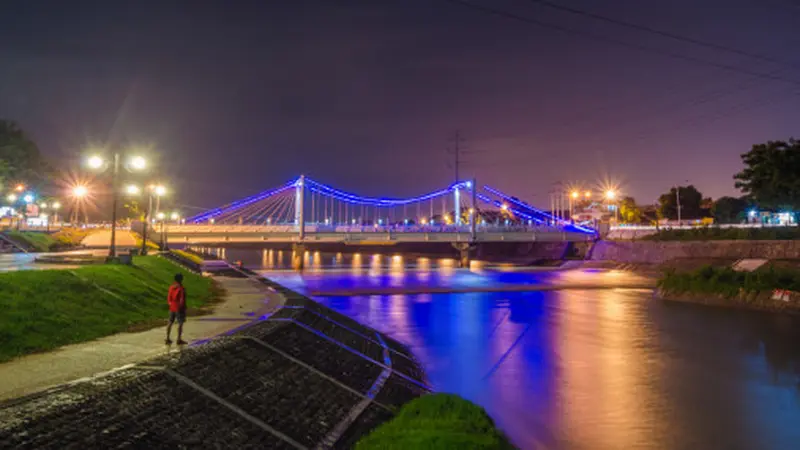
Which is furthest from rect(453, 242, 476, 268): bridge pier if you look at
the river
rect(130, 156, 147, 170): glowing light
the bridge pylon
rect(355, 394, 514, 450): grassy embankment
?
rect(355, 394, 514, 450): grassy embankment

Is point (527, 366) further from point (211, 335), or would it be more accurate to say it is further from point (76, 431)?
point (76, 431)

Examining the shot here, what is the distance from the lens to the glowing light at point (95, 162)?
1834 cm

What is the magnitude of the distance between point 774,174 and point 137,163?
51279 mm

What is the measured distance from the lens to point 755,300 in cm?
2853

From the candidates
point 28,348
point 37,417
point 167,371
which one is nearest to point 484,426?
point 167,371

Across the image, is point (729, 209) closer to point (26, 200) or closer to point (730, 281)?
point (730, 281)

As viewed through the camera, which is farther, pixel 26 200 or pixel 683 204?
pixel 683 204

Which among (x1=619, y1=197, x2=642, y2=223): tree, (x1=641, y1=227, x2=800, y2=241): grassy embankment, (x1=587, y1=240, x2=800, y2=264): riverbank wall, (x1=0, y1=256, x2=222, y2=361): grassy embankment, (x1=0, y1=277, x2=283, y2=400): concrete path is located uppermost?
(x1=619, y1=197, x2=642, y2=223): tree

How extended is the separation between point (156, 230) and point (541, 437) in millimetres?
62597

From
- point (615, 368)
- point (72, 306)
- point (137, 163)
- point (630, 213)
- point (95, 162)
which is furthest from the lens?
point (630, 213)

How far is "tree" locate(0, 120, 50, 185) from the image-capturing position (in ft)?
162

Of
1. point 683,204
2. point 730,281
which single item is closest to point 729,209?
point 683,204

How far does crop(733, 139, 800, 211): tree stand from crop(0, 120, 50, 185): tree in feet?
225

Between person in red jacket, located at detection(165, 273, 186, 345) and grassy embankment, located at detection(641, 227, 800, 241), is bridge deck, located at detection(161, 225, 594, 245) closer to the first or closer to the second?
grassy embankment, located at detection(641, 227, 800, 241)
